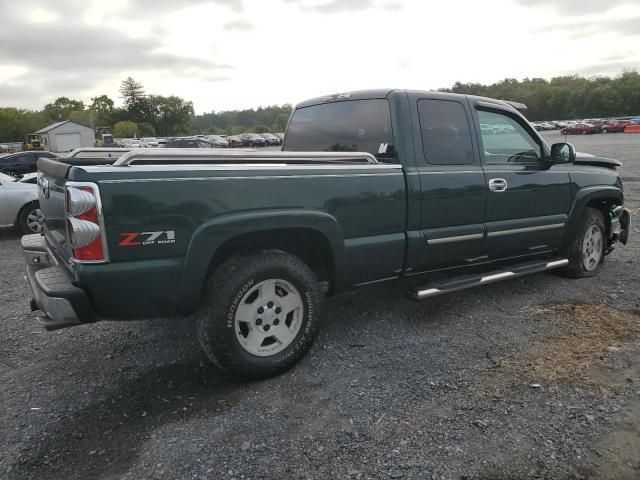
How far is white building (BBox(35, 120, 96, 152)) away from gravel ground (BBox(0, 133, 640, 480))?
71.5 metres

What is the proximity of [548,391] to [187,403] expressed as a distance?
227 cm

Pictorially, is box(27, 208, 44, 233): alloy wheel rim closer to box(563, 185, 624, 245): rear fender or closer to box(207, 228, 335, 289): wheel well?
box(207, 228, 335, 289): wheel well

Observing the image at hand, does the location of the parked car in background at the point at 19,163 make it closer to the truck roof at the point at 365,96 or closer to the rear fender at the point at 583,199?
the truck roof at the point at 365,96

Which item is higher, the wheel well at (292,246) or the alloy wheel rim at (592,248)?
the wheel well at (292,246)

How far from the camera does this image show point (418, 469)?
2.52 meters

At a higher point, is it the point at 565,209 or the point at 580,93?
the point at 580,93

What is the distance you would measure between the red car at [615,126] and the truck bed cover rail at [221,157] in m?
56.6

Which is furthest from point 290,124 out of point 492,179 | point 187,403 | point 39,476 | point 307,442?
point 39,476

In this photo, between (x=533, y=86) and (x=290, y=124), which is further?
(x=533, y=86)

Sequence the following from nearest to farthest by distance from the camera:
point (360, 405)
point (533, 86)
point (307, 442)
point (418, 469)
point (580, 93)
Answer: point (418, 469) < point (307, 442) < point (360, 405) < point (580, 93) < point (533, 86)

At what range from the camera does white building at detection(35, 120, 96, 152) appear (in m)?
68.2

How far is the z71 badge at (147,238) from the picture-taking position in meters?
2.85

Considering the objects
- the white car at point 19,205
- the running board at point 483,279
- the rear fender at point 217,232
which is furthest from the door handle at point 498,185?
the white car at point 19,205

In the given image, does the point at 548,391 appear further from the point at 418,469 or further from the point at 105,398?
the point at 105,398
